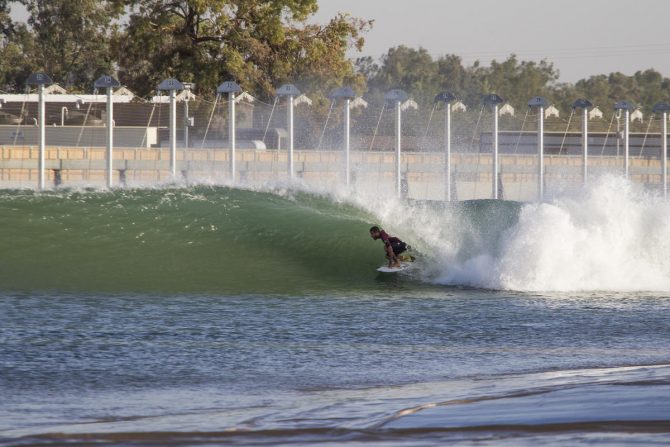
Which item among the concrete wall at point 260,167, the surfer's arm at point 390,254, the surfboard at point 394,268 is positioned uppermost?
the concrete wall at point 260,167

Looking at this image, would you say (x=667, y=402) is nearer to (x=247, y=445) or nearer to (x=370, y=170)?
(x=247, y=445)

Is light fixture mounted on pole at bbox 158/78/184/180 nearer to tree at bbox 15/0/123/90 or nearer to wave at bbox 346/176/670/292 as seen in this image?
wave at bbox 346/176/670/292

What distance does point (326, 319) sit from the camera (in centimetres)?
1441

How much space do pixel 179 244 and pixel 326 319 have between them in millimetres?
7199

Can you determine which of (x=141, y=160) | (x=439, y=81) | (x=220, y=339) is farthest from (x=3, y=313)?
(x=439, y=81)

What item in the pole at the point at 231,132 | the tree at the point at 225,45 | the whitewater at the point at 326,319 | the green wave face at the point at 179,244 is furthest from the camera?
the tree at the point at 225,45

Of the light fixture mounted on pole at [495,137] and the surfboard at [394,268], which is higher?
the light fixture mounted on pole at [495,137]

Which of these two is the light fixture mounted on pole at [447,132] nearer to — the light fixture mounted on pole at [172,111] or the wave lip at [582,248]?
the light fixture mounted on pole at [172,111]

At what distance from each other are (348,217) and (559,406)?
53.0ft

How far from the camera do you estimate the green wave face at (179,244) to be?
1844cm

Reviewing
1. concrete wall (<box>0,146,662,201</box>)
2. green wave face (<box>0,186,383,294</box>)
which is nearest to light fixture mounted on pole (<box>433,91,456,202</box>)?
concrete wall (<box>0,146,662,201</box>)

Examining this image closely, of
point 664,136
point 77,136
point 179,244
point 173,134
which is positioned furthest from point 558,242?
point 664,136

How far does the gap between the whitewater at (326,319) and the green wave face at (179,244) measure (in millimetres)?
65

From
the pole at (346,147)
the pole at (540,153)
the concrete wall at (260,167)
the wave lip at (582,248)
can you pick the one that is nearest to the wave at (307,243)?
the wave lip at (582,248)
